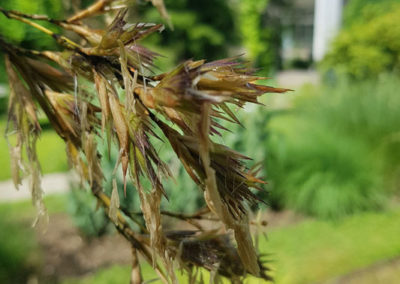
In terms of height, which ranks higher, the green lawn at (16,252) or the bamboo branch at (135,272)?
the bamboo branch at (135,272)

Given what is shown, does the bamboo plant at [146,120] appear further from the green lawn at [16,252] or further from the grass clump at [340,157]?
the grass clump at [340,157]

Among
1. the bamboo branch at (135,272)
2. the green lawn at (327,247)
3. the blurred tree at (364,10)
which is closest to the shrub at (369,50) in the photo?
the blurred tree at (364,10)

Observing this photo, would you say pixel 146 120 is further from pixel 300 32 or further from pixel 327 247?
pixel 300 32

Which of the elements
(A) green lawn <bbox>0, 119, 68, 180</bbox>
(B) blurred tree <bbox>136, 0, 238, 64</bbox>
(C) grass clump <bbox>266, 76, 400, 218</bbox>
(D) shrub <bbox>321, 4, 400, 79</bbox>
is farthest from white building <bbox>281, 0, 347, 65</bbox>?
(C) grass clump <bbox>266, 76, 400, 218</bbox>

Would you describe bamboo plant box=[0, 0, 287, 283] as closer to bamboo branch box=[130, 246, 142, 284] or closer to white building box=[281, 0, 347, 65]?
bamboo branch box=[130, 246, 142, 284]

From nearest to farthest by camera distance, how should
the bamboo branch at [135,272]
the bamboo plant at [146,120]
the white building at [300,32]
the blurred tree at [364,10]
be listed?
the bamboo plant at [146,120], the bamboo branch at [135,272], the blurred tree at [364,10], the white building at [300,32]

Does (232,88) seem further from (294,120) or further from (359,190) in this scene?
(294,120)
